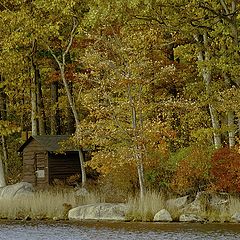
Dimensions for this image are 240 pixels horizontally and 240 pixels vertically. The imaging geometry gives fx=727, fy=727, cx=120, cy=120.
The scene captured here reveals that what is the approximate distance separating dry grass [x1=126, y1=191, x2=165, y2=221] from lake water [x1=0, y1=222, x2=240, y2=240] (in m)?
1.13

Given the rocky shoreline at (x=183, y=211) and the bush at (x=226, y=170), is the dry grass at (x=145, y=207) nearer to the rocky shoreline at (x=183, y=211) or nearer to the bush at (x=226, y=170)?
the rocky shoreline at (x=183, y=211)

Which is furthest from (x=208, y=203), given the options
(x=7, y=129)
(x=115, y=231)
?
(x=7, y=129)

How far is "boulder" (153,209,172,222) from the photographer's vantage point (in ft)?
82.0

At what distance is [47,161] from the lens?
36062 mm

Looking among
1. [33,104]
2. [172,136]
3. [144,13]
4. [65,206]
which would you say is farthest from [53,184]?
[144,13]

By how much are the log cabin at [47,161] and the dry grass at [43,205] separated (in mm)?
5742

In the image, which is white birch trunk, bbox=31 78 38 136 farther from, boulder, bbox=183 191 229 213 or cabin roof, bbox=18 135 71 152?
boulder, bbox=183 191 229 213

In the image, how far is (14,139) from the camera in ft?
159

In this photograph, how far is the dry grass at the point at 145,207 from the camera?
25691 mm

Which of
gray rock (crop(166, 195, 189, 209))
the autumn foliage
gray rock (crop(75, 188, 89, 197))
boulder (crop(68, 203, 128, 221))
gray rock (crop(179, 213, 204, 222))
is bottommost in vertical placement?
gray rock (crop(179, 213, 204, 222))

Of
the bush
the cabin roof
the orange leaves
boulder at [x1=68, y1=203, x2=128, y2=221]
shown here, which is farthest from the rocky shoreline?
the orange leaves

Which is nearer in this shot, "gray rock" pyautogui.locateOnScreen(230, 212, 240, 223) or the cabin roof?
"gray rock" pyautogui.locateOnScreen(230, 212, 240, 223)

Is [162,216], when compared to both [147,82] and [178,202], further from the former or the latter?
[147,82]

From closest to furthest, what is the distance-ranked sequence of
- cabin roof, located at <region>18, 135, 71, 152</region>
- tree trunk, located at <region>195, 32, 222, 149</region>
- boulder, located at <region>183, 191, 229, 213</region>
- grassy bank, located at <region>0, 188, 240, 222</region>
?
grassy bank, located at <region>0, 188, 240, 222</region> → boulder, located at <region>183, 191, 229, 213</region> → tree trunk, located at <region>195, 32, 222, 149</region> → cabin roof, located at <region>18, 135, 71, 152</region>
